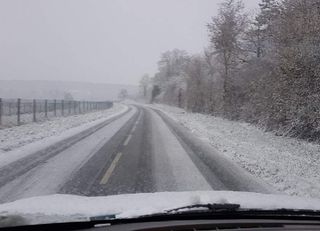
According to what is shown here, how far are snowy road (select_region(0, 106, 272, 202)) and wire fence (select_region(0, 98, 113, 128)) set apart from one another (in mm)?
11186

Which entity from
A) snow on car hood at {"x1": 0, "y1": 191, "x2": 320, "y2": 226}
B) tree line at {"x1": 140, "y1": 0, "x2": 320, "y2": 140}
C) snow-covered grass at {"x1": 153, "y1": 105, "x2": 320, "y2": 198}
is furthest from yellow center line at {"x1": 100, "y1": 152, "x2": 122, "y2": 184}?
tree line at {"x1": 140, "y1": 0, "x2": 320, "y2": 140}

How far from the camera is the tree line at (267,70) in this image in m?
17.5

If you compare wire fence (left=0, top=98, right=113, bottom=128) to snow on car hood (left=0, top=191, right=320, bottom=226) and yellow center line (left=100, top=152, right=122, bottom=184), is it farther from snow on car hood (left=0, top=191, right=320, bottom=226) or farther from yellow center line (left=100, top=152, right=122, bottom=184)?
snow on car hood (left=0, top=191, right=320, bottom=226)

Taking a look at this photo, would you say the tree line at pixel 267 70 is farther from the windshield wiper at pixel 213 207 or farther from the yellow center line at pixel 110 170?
the windshield wiper at pixel 213 207

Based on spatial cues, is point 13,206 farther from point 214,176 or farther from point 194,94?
point 194,94

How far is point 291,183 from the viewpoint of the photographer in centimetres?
991

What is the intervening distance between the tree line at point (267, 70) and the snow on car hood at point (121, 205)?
13.3m

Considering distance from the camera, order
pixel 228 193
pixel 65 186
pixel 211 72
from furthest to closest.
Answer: pixel 211 72
pixel 65 186
pixel 228 193

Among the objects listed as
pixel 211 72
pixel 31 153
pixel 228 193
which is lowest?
pixel 31 153

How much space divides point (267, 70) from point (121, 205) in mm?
25265

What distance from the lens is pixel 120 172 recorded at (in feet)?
34.1

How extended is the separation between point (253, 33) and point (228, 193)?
36528 mm

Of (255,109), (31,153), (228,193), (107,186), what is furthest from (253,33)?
(228,193)

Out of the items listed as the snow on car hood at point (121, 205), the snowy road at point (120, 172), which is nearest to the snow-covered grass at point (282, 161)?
the snowy road at point (120, 172)
